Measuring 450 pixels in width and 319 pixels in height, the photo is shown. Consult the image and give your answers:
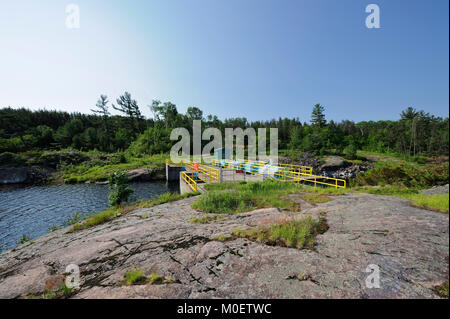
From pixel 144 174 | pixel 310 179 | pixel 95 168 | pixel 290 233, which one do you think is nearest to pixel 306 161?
pixel 310 179

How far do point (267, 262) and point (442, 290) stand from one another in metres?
2.24

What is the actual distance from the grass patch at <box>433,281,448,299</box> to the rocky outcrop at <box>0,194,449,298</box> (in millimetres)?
61

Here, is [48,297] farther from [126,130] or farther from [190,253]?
[126,130]

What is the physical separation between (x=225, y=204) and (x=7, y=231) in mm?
13971

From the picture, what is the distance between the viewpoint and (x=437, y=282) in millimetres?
2312

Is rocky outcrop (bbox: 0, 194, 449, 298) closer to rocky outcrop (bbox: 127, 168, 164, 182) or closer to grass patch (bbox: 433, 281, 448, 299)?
grass patch (bbox: 433, 281, 448, 299)

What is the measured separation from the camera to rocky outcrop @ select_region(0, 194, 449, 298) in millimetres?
2529

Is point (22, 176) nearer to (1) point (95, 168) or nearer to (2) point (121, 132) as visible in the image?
(1) point (95, 168)

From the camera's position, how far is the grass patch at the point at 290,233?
3902 millimetres

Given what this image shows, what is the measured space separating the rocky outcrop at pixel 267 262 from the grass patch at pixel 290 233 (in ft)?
0.69

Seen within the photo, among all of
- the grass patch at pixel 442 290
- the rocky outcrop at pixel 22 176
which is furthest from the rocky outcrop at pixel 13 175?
the grass patch at pixel 442 290

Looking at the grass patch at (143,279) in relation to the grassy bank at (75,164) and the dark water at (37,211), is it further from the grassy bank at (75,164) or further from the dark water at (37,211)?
the grassy bank at (75,164)

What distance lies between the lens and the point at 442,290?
2064mm

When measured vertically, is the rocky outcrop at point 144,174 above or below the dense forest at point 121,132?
below
